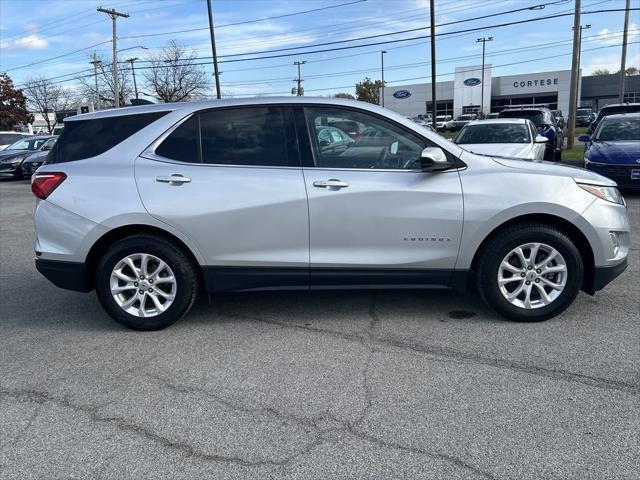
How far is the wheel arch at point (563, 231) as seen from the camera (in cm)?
434

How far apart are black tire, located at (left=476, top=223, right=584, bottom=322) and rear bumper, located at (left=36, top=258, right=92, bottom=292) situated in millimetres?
3218

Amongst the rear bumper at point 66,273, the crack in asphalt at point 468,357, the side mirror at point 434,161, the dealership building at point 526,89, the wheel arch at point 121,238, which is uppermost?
the dealership building at point 526,89

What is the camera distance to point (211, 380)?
3607 mm

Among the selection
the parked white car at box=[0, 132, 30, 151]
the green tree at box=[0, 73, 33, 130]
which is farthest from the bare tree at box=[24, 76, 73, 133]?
the parked white car at box=[0, 132, 30, 151]

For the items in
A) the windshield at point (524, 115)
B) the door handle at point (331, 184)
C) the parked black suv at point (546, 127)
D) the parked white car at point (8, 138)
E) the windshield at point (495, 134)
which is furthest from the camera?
the parked white car at point (8, 138)

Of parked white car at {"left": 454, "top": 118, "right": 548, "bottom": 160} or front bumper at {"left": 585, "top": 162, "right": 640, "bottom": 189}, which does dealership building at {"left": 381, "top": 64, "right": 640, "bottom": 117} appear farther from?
front bumper at {"left": 585, "top": 162, "right": 640, "bottom": 189}

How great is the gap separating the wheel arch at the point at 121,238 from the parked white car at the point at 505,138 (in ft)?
24.6

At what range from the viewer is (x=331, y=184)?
13.8 feet

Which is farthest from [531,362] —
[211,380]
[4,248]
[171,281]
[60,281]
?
[4,248]

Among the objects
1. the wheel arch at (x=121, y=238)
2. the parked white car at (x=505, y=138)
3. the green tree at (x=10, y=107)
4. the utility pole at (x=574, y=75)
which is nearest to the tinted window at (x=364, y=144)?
the wheel arch at (x=121, y=238)

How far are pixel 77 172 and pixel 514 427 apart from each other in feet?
12.0

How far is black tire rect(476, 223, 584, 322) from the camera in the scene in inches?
169

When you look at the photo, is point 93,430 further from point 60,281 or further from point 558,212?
point 558,212

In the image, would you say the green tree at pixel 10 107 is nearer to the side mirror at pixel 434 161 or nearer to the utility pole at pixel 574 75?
the utility pole at pixel 574 75
